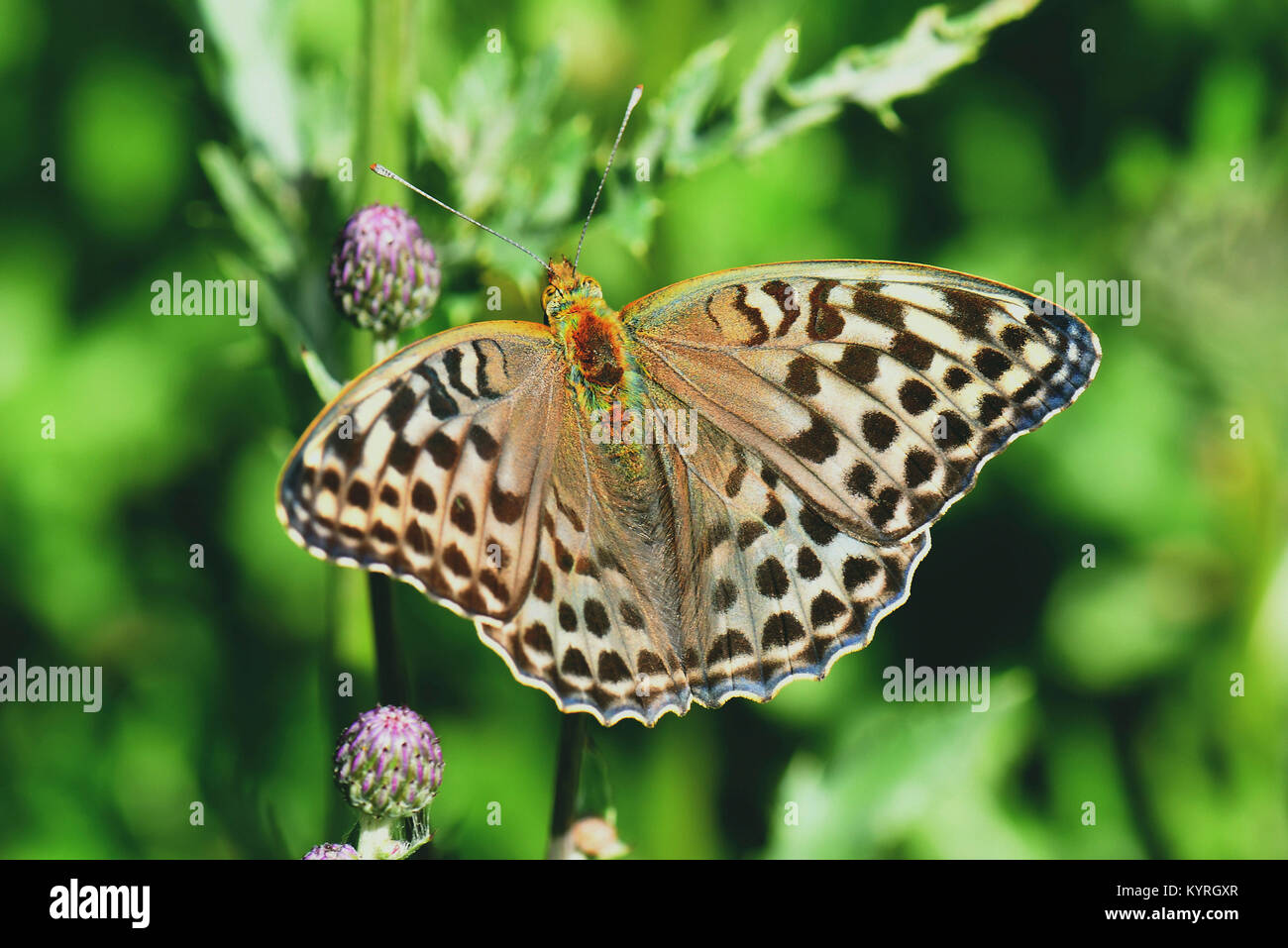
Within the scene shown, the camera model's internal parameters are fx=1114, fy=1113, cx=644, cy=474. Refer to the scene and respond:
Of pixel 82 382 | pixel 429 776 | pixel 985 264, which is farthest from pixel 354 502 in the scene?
pixel 985 264

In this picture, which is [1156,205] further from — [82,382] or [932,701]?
[82,382]

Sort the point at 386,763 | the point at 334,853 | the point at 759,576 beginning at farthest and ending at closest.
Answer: the point at 759,576, the point at 386,763, the point at 334,853

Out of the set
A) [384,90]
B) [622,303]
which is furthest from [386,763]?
[622,303]

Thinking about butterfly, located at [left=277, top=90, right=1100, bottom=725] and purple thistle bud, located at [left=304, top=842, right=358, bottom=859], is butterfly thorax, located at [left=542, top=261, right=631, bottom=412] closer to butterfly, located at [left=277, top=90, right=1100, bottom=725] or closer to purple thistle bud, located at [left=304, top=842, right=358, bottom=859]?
butterfly, located at [left=277, top=90, right=1100, bottom=725]

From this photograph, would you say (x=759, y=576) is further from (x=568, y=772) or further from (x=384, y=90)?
(x=384, y=90)

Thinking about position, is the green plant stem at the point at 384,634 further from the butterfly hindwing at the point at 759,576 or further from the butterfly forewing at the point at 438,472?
the butterfly hindwing at the point at 759,576

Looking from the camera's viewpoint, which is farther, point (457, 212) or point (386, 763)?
point (457, 212)
